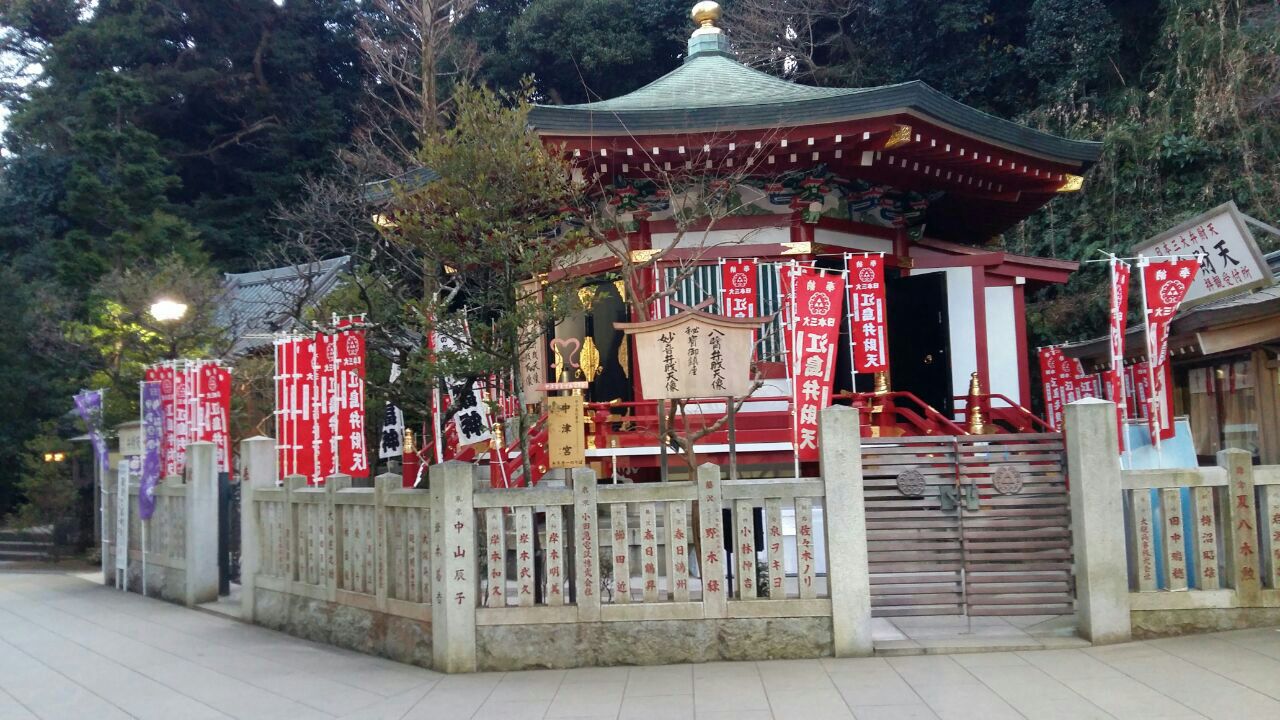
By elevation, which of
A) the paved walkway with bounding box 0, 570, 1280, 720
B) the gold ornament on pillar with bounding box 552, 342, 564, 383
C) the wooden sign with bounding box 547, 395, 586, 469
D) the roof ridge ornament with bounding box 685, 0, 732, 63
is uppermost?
the roof ridge ornament with bounding box 685, 0, 732, 63

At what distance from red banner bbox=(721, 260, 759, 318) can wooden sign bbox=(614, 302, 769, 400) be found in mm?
3391

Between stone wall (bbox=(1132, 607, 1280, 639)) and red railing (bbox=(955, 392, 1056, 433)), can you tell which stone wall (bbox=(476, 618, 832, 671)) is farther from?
red railing (bbox=(955, 392, 1056, 433))

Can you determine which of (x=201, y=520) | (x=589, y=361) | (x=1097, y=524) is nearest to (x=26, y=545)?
(x=201, y=520)

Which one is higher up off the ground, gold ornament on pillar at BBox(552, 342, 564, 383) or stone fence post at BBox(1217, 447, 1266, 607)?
gold ornament on pillar at BBox(552, 342, 564, 383)

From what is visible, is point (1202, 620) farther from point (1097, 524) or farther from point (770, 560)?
point (770, 560)

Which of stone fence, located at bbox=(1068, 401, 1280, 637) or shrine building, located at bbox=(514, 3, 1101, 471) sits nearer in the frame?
stone fence, located at bbox=(1068, 401, 1280, 637)

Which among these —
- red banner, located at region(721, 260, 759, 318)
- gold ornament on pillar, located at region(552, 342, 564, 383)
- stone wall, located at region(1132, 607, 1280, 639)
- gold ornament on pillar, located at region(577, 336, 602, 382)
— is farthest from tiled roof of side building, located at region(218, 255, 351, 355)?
stone wall, located at region(1132, 607, 1280, 639)

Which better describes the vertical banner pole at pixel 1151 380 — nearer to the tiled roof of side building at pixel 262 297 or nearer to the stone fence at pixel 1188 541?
the stone fence at pixel 1188 541

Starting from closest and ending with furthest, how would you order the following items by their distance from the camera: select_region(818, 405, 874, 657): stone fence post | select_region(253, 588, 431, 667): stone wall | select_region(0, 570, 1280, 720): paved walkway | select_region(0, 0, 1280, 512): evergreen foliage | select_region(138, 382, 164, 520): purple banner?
1. select_region(0, 570, 1280, 720): paved walkway
2. select_region(818, 405, 874, 657): stone fence post
3. select_region(253, 588, 431, 667): stone wall
4. select_region(138, 382, 164, 520): purple banner
5. select_region(0, 0, 1280, 512): evergreen foliage

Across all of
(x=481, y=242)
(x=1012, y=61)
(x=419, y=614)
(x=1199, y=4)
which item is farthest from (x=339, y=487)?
(x=1012, y=61)

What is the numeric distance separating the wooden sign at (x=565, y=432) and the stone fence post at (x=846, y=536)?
6.87 feet

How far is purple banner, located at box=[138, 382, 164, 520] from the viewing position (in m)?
12.9

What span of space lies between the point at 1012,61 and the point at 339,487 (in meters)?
21.6

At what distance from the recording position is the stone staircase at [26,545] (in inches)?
809
